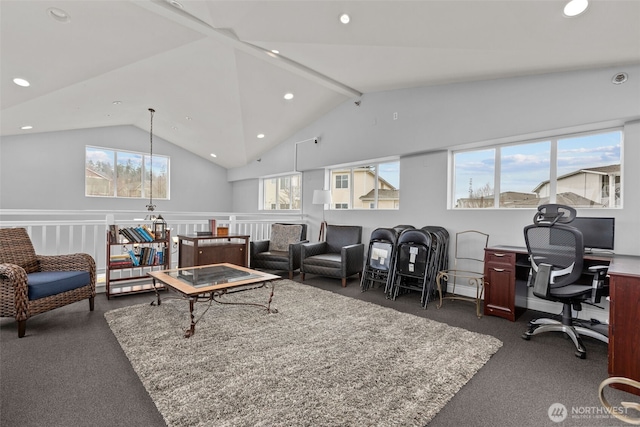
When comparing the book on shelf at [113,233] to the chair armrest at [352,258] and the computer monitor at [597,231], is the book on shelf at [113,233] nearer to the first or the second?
the chair armrest at [352,258]

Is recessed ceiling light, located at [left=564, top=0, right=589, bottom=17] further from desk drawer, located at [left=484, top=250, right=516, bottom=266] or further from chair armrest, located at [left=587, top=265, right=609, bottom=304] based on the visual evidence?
desk drawer, located at [left=484, top=250, right=516, bottom=266]

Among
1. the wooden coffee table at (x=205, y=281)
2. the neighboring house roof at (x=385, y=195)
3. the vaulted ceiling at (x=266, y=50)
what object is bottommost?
the wooden coffee table at (x=205, y=281)

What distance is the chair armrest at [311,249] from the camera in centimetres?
507

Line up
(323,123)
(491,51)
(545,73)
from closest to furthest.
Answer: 1. (491,51)
2. (545,73)
3. (323,123)

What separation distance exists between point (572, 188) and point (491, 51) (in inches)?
74.4

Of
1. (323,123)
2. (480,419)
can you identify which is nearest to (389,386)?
(480,419)

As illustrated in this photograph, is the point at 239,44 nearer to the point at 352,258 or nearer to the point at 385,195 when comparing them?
the point at 385,195

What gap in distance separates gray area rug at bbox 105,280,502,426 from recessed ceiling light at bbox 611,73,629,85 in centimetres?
292

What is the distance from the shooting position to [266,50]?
427 cm

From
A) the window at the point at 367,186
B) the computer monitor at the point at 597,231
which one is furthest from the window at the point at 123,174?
the computer monitor at the point at 597,231

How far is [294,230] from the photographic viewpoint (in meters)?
5.75

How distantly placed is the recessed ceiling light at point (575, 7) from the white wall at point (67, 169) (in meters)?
8.59

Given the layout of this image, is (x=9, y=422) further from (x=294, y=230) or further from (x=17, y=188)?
(x=17, y=188)

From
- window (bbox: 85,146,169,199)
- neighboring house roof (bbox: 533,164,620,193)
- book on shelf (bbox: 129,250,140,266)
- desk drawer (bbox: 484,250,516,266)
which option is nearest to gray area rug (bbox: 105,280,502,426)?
book on shelf (bbox: 129,250,140,266)
